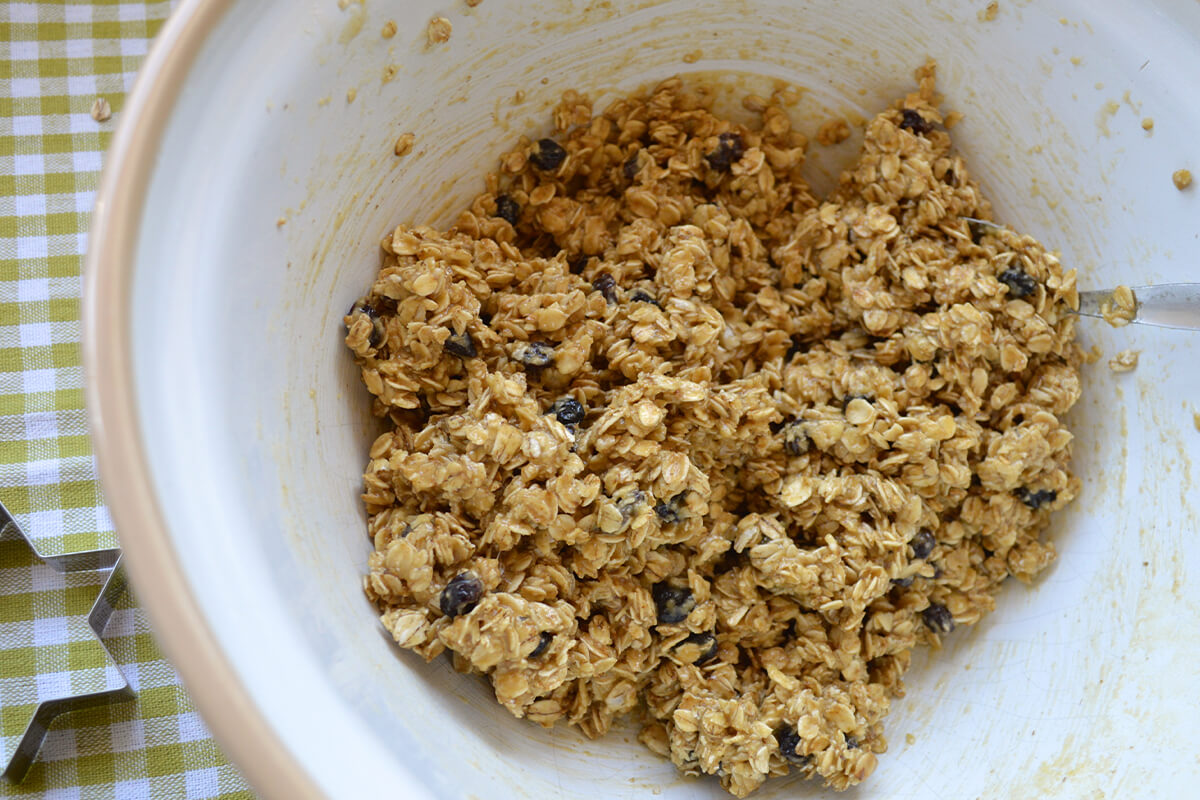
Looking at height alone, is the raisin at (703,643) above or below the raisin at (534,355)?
below

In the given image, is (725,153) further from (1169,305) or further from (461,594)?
(461,594)

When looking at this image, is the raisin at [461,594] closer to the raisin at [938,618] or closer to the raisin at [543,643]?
the raisin at [543,643]

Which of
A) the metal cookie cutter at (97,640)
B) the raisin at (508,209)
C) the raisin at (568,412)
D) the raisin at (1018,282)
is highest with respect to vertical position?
the raisin at (508,209)

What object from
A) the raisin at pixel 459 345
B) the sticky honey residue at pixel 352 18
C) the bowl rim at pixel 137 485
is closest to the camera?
the bowl rim at pixel 137 485

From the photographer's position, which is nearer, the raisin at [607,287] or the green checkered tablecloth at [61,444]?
the raisin at [607,287]

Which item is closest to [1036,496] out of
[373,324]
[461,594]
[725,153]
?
[725,153]

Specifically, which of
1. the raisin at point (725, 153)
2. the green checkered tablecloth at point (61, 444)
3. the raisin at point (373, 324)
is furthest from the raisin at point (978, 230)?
the green checkered tablecloth at point (61, 444)

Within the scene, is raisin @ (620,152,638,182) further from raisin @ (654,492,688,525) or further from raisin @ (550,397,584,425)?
raisin @ (654,492,688,525)

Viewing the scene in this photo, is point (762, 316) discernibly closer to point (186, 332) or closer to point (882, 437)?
point (882, 437)
